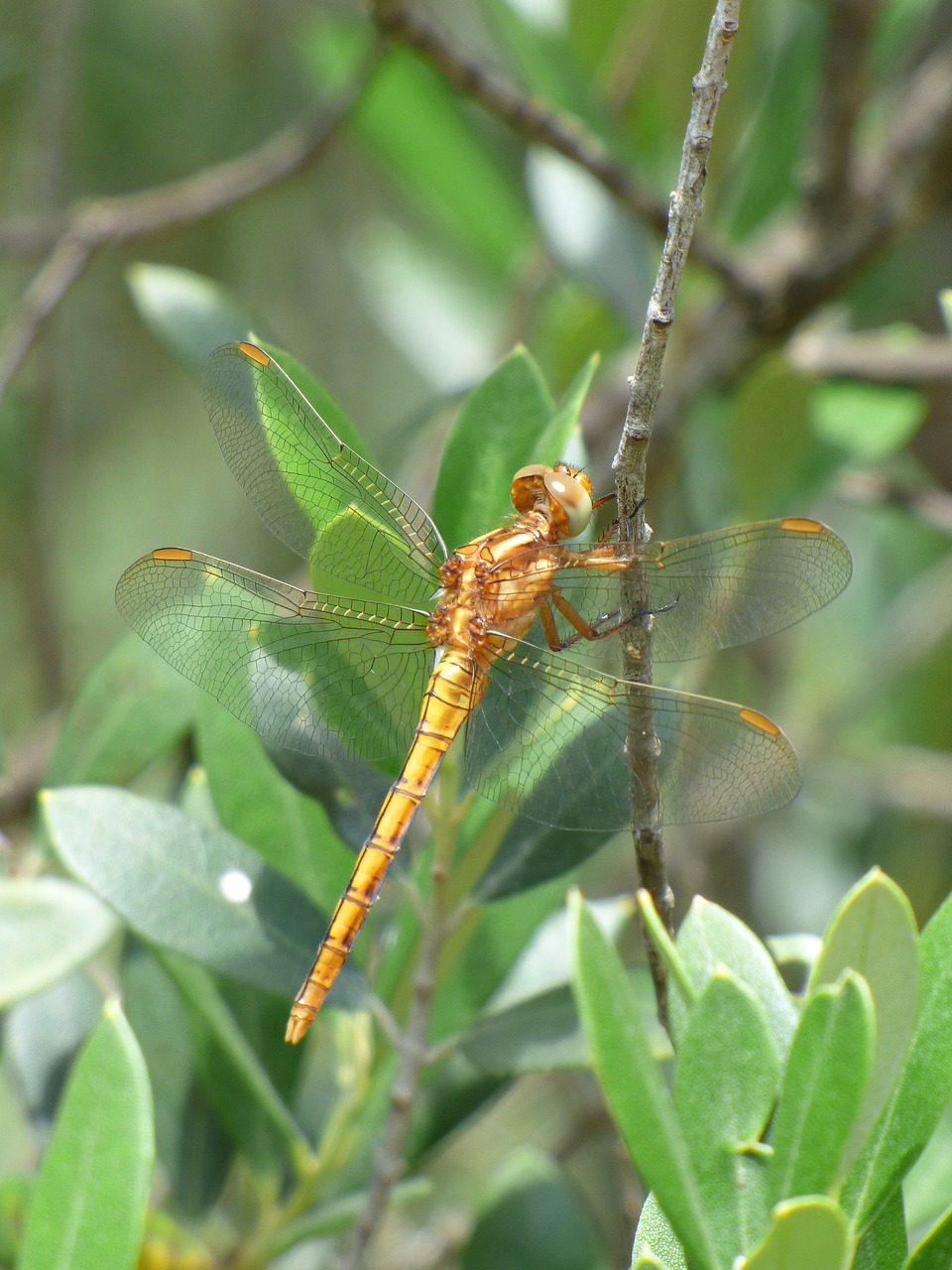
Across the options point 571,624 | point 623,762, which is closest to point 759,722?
point 623,762

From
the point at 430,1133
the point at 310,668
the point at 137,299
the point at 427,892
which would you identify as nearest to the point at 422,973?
the point at 427,892

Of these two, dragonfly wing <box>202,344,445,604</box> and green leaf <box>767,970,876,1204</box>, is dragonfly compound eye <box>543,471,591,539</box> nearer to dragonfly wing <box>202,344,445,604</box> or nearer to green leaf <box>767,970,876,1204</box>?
dragonfly wing <box>202,344,445,604</box>

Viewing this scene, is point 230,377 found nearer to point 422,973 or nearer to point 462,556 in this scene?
point 462,556

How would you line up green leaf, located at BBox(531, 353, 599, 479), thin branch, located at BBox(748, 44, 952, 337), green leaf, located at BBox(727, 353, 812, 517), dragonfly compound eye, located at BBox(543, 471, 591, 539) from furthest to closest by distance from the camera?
thin branch, located at BBox(748, 44, 952, 337), green leaf, located at BBox(727, 353, 812, 517), dragonfly compound eye, located at BBox(543, 471, 591, 539), green leaf, located at BBox(531, 353, 599, 479)

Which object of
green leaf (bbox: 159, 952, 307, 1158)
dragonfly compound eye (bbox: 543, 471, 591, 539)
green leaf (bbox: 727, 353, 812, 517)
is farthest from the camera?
green leaf (bbox: 727, 353, 812, 517)

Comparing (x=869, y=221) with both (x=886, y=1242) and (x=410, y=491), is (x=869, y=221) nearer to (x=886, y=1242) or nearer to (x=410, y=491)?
(x=410, y=491)

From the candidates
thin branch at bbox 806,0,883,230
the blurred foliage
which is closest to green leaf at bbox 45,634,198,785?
the blurred foliage
